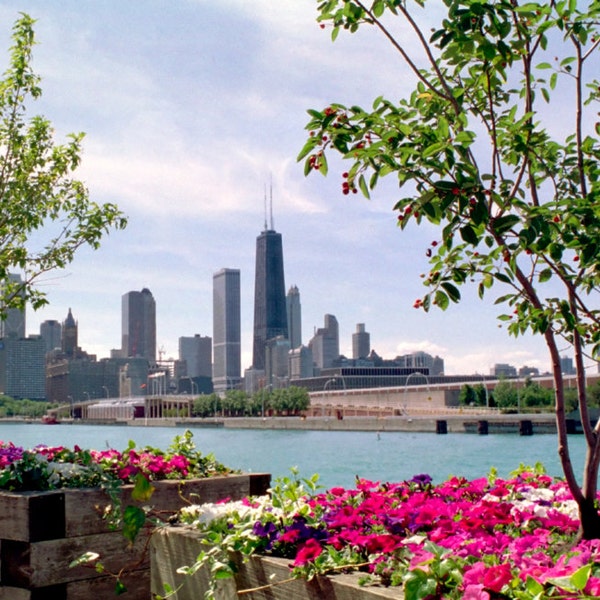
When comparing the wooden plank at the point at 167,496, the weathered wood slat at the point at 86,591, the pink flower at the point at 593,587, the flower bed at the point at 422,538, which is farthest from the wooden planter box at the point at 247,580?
the weathered wood slat at the point at 86,591

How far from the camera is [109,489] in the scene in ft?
21.0

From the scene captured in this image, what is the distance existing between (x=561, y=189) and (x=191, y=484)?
12.6ft

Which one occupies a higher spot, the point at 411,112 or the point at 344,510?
the point at 411,112

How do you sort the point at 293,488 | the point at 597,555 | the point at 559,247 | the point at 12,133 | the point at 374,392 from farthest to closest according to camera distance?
the point at 374,392 < the point at 12,133 < the point at 293,488 < the point at 559,247 < the point at 597,555

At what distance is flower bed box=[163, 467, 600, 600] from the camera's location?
11.3 feet

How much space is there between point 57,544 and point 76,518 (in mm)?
228

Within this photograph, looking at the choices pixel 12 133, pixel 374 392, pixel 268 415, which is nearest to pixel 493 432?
pixel 374 392

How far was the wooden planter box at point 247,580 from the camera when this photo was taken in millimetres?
3898

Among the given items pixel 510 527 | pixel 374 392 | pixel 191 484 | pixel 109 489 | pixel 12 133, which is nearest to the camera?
pixel 510 527

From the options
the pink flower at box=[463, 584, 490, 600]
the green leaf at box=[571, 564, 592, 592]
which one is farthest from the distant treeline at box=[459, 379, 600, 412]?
the green leaf at box=[571, 564, 592, 592]

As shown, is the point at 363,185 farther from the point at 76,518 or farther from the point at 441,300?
the point at 76,518

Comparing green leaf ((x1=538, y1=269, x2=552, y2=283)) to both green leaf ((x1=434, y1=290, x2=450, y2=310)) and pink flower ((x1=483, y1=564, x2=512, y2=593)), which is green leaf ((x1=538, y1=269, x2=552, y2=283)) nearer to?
green leaf ((x1=434, y1=290, x2=450, y2=310))

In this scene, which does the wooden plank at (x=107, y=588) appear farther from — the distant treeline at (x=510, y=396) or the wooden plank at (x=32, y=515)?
the distant treeline at (x=510, y=396)

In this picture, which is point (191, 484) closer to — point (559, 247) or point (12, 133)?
point (559, 247)
